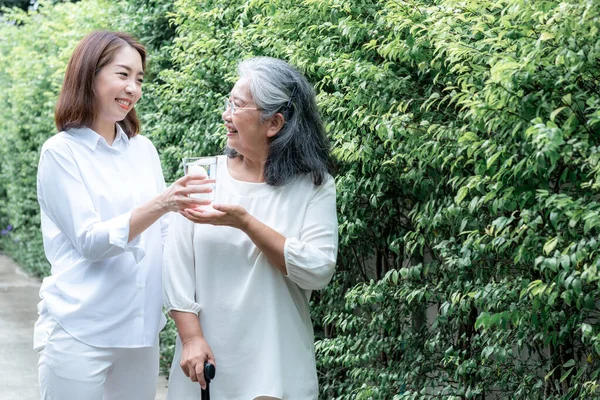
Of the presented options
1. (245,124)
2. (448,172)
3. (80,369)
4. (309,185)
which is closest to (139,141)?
(245,124)

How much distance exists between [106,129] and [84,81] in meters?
0.19

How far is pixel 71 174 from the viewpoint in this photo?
3045 millimetres

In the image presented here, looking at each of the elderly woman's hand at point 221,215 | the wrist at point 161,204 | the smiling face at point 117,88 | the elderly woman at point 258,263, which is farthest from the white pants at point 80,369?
the smiling face at point 117,88

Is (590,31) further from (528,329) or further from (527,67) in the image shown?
(528,329)

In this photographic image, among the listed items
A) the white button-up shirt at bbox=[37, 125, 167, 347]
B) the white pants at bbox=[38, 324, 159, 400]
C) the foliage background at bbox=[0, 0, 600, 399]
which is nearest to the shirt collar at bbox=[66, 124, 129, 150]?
the white button-up shirt at bbox=[37, 125, 167, 347]

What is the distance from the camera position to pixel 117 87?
318 centimetres

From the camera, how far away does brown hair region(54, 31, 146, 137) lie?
3195mm

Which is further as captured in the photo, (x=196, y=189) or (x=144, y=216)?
(x=144, y=216)

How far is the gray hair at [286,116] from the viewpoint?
9.68ft

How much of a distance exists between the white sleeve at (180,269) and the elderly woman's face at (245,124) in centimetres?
31

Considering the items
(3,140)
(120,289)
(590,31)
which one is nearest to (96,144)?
(120,289)

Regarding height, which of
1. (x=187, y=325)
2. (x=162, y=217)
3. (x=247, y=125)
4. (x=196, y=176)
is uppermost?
(x=247, y=125)

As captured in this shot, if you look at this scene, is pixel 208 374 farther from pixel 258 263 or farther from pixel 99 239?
pixel 99 239

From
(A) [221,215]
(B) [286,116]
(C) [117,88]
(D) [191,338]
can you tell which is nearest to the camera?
(A) [221,215]
